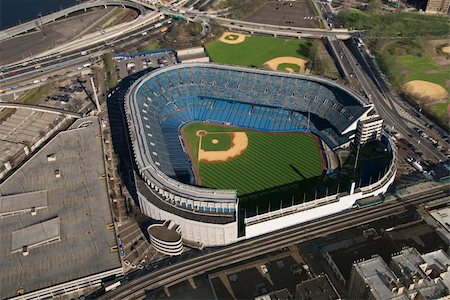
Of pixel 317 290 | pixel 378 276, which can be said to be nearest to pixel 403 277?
pixel 378 276

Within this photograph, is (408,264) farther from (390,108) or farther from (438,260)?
(390,108)

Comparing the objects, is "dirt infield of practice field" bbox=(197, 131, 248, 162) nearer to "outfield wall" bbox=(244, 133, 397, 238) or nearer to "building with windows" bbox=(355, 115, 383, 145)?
"outfield wall" bbox=(244, 133, 397, 238)

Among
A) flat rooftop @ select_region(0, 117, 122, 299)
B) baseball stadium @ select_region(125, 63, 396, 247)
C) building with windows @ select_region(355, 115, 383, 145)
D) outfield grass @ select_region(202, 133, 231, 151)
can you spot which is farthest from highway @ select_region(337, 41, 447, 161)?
flat rooftop @ select_region(0, 117, 122, 299)

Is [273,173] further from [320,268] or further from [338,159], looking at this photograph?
[320,268]

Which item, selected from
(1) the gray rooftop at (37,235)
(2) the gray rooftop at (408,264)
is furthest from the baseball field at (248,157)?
(1) the gray rooftop at (37,235)

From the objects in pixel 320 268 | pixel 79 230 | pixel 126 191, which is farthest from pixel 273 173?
pixel 79 230

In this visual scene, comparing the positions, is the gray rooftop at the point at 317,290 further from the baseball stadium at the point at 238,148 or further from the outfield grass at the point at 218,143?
the outfield grass at the point at 218,143
